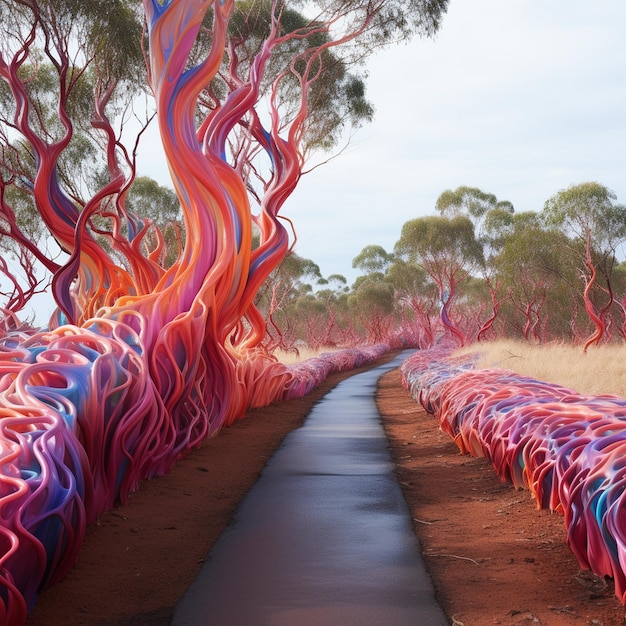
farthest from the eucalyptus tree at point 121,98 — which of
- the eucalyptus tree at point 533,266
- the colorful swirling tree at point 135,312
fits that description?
the eucalyptus tree at point 533,266

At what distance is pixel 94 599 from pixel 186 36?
5.68 metres

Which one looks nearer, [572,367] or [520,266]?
[572,367]

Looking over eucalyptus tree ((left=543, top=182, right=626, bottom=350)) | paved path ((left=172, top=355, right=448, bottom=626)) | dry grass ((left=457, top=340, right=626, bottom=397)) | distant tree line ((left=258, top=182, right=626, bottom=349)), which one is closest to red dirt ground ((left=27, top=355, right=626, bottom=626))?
paved path ((left=172, top=355, right=448, bottom=626))

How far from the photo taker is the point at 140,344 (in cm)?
591

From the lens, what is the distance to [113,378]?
5133mm

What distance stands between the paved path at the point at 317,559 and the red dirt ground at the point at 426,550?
126 mm

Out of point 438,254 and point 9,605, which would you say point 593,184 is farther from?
point 9,605

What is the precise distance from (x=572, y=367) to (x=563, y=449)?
7.07 m

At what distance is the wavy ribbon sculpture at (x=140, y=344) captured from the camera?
360 cm

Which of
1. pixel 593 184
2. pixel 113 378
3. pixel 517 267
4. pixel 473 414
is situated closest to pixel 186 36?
pixel 113 378

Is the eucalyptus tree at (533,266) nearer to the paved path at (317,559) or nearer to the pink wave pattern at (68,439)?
the paved path at (317,559)

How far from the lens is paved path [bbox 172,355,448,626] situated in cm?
330

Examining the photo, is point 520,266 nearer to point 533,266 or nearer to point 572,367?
point 533,266

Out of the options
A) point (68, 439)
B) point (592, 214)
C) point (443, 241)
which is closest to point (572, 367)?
point (68, 439)
